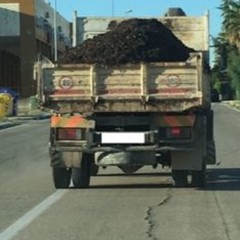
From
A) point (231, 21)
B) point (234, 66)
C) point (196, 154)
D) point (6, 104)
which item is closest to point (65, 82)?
point (196, 154)

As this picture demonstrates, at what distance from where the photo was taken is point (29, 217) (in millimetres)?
10602

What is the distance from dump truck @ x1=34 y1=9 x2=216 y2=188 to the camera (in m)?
12.9

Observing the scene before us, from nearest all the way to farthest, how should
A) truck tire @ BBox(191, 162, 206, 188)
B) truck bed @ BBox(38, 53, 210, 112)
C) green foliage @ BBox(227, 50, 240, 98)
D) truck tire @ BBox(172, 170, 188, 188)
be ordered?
truck bed @ BBox(38, 53, 210, 112) < truck tire @ BBox(191, 162, 206, 188) < truck tire @ BBox(172, 170, 188, 188) < green foliage @ BBox(227, 50, 240, 98)

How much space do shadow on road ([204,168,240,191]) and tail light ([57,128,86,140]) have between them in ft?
7.43

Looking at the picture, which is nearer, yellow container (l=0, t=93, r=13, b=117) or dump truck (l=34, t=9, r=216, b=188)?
dump truck (l=34, t=9, r=216, b=188)

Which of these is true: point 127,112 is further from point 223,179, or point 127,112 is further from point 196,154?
point 223,179

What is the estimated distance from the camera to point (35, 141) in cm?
2877

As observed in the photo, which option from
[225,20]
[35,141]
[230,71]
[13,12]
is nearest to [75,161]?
[35,141]

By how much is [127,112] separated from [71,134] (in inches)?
37.6

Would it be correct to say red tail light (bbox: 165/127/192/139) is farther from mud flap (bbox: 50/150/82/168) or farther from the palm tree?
the palm tree

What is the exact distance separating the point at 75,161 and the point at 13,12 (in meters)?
70.8

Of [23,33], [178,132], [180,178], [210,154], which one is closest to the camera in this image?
[178,132]

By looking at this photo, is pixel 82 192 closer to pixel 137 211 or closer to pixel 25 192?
pixel 25 192

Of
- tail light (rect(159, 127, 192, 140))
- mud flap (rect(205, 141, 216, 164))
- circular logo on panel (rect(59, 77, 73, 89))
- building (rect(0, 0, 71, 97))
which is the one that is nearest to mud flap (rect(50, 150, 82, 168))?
circular logo on panel (rect(59, 77, 73, 89))
